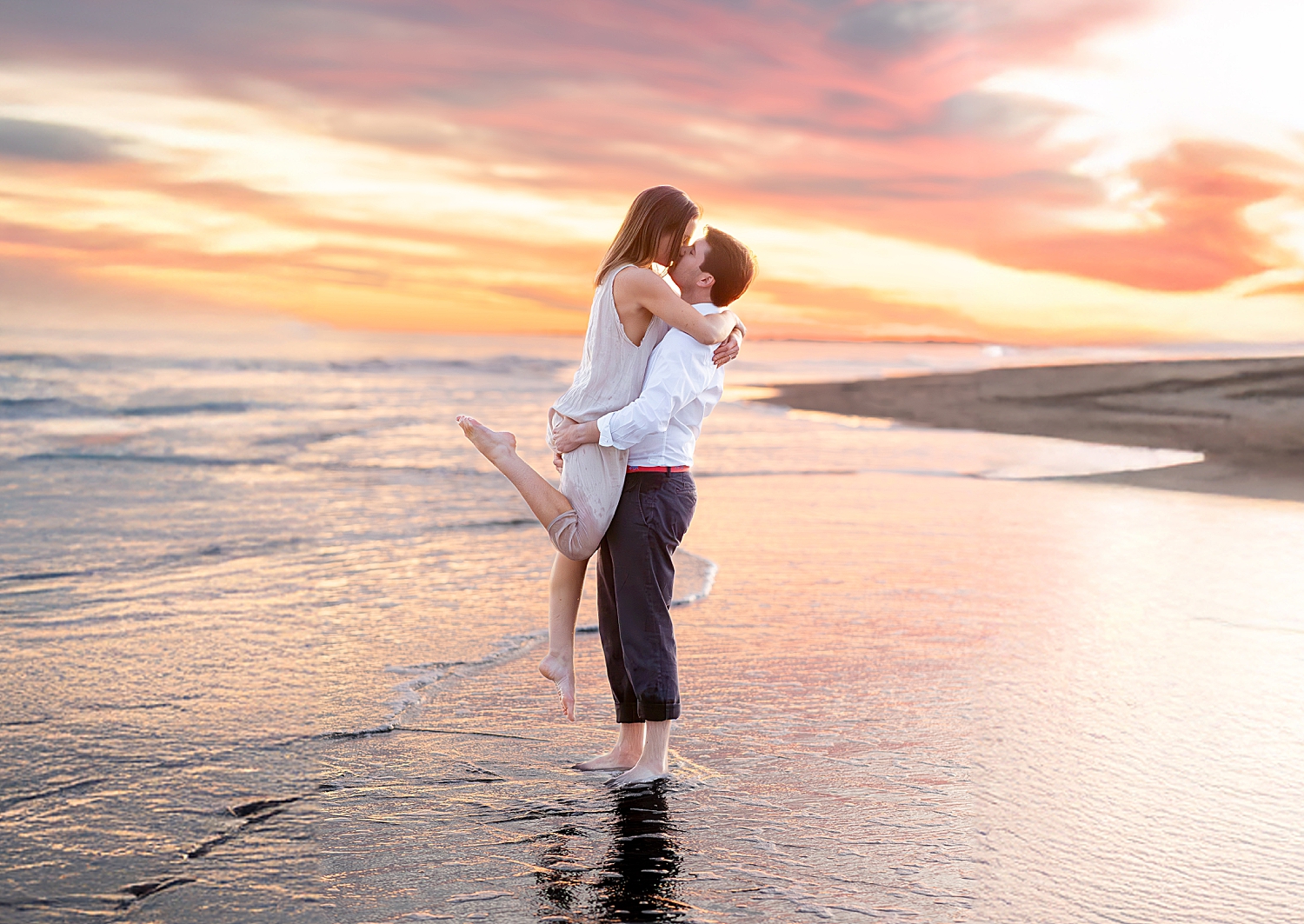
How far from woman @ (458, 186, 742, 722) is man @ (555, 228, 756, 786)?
0.20 feet

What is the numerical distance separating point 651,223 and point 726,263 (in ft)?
0.96

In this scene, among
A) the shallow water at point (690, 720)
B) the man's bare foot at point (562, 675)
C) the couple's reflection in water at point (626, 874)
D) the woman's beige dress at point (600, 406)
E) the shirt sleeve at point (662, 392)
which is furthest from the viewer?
the man's bare foot at point (562, 675)

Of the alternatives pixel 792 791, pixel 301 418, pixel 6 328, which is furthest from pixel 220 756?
pixel 6 328

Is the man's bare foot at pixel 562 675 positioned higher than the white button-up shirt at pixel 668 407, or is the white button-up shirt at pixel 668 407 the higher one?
the white button-up shirt at pixel 668 407

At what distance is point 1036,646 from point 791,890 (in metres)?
2.68

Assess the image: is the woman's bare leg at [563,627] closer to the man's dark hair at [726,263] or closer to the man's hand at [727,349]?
the man's hand at [727,349]

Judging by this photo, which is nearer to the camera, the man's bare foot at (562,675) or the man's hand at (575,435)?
the man's hand at (575,435)

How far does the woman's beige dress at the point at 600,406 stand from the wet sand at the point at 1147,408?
8335 millimetres

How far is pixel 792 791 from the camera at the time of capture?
3316mm

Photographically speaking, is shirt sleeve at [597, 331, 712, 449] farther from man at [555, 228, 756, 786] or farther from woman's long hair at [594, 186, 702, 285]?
woman's long hair at [594, 186, 702, 285]

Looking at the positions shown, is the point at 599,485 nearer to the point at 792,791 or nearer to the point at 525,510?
the point at 792,791

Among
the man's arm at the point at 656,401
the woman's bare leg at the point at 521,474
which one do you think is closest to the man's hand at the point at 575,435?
the man's arm at the point at 656,401

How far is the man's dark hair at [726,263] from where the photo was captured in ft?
11.7

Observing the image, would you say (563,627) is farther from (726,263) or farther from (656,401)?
(726,263)
